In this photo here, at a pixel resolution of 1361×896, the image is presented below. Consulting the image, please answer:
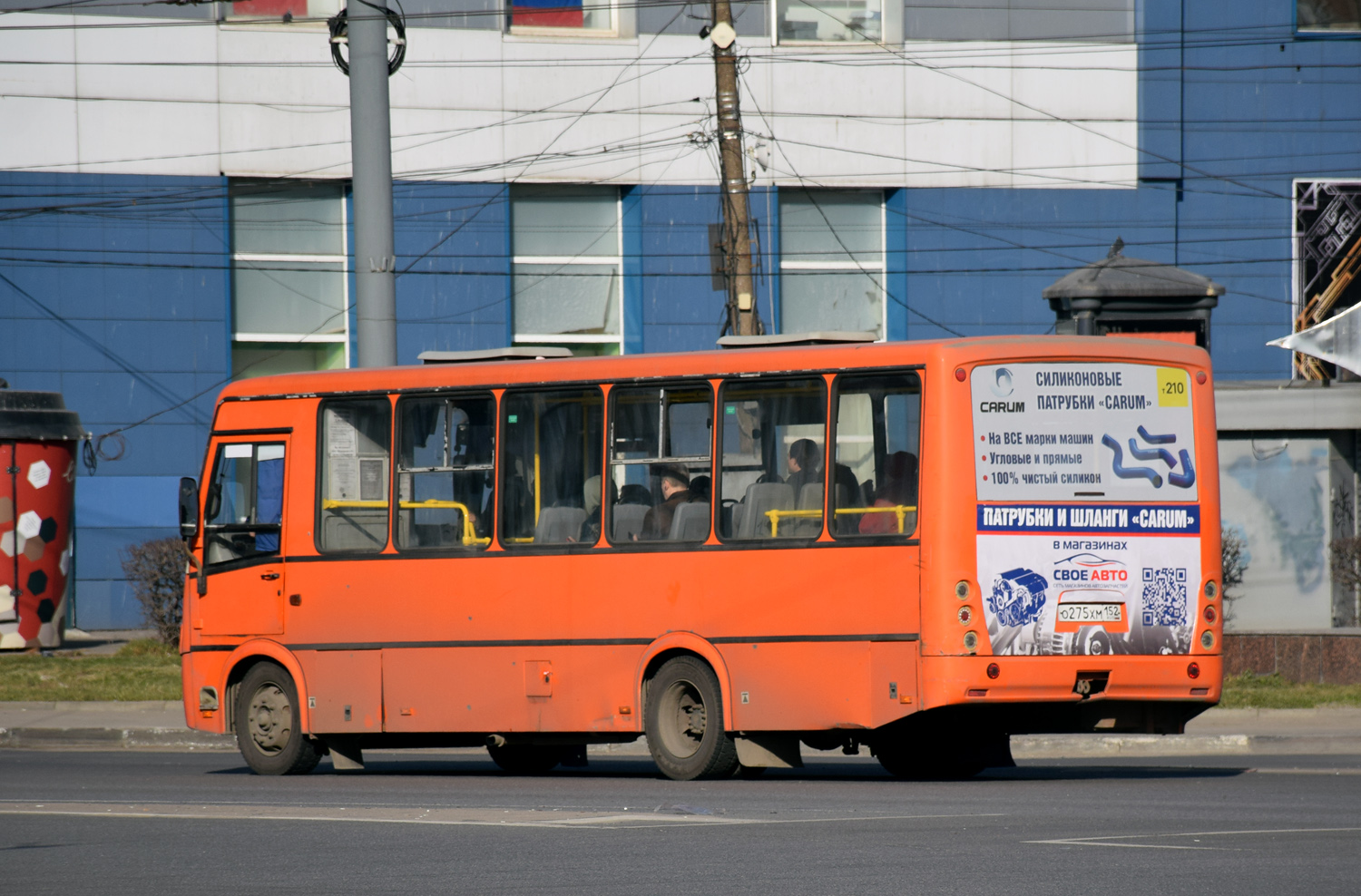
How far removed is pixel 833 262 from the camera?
113ft

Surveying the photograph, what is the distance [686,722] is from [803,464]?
1825mm

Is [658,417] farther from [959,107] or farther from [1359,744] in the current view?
[959,107]

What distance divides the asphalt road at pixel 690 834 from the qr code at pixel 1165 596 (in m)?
1.01

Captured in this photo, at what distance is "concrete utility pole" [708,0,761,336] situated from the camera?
22.9 meters

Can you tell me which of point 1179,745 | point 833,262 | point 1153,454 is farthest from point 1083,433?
point 833,262

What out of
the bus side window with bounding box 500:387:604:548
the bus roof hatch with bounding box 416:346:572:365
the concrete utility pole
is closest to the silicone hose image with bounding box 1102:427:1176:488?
the bus side window with bounding box 500:387:604:548

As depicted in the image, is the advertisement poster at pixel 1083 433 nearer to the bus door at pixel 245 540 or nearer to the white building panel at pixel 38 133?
the bus door at pixel 245 540

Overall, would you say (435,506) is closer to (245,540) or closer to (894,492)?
(245,540)

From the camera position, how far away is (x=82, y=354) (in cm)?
3153

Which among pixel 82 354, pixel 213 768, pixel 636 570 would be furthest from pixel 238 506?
pixel 82 354

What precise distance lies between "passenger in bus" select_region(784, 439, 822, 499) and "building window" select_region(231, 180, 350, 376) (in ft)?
70.2

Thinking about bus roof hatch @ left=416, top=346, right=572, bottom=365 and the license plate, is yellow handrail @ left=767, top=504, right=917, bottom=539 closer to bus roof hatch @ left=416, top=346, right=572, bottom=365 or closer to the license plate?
the license plate

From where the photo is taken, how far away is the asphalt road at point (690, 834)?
7.88m

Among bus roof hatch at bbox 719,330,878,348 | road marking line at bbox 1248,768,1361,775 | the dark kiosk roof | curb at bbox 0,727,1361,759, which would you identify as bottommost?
curb at bbox 0,727,1361,759
